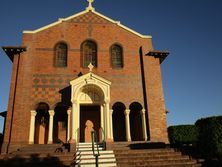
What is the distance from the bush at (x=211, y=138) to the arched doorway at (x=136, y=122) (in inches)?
230

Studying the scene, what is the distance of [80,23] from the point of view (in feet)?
66.8

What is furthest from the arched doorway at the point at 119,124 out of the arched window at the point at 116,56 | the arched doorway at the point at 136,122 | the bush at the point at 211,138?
the bush at the point at 211,138

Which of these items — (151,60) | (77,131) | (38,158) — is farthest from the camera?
(151,60)

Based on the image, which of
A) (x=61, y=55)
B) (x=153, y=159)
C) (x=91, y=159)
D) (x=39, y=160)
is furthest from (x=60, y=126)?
(x=153, y=159)

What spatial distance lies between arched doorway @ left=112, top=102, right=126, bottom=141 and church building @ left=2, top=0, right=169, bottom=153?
0.6 inches

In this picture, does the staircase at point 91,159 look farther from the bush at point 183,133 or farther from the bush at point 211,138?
the bush at point 183,133

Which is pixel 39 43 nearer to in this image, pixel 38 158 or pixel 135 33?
pixel 135 33

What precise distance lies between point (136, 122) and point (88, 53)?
280 inches

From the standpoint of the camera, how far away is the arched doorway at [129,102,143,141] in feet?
62.3

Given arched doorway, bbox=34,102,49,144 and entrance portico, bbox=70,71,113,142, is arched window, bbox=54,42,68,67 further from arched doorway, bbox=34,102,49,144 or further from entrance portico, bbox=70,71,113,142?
arched doorway, bbox=34,102,49,144

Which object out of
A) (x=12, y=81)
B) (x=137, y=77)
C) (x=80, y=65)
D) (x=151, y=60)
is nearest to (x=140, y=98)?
(x=137, y=77)

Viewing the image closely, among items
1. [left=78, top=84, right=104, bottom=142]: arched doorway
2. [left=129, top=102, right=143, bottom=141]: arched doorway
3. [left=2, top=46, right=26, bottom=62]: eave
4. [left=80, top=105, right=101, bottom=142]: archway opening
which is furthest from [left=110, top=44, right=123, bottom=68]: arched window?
[left=2, top=46, right=26, bottom=62]: eave

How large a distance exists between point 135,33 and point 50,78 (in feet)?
26.8

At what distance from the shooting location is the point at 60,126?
19.5 m
